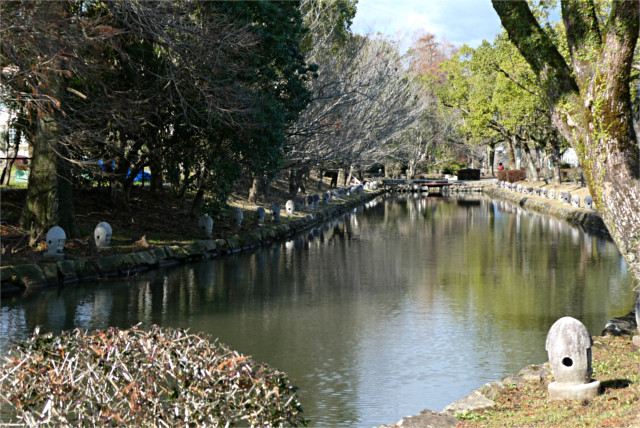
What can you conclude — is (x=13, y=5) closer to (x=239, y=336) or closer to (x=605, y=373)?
(x=239, y=336)

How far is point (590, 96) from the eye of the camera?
969cm

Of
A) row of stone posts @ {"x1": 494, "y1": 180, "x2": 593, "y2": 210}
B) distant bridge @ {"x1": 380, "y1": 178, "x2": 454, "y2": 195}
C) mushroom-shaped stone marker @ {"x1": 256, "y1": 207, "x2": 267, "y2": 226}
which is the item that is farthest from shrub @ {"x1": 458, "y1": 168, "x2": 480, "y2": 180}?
mushroom-shaped stone marker @ {"x1": 256, "y1": 207, "x2": 267, "y2": 226}

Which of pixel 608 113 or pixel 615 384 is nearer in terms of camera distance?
pixel 615 384

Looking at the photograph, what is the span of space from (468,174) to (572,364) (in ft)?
233

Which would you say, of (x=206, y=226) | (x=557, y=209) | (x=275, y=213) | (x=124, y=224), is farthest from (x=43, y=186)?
(x=557, y=209)

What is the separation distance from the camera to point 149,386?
18.4 ft

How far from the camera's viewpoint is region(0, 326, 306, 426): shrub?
211 inches

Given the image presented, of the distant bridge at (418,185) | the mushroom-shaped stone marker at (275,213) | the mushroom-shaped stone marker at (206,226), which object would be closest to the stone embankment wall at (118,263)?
the mushroom-shaped stone marker at (206,226)

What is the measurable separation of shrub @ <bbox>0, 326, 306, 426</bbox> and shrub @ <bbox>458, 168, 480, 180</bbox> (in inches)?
2888

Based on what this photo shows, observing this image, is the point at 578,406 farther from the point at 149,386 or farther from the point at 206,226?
the point at 206,226

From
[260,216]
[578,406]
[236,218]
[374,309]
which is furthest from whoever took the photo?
[260,216]

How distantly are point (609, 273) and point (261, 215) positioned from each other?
543 inches

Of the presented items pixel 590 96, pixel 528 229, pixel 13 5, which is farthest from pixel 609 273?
pixel 13 5

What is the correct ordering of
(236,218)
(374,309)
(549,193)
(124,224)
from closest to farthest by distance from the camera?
1. (374,309)
2. (124,224)
3. (236,218)
4. (549,193)
